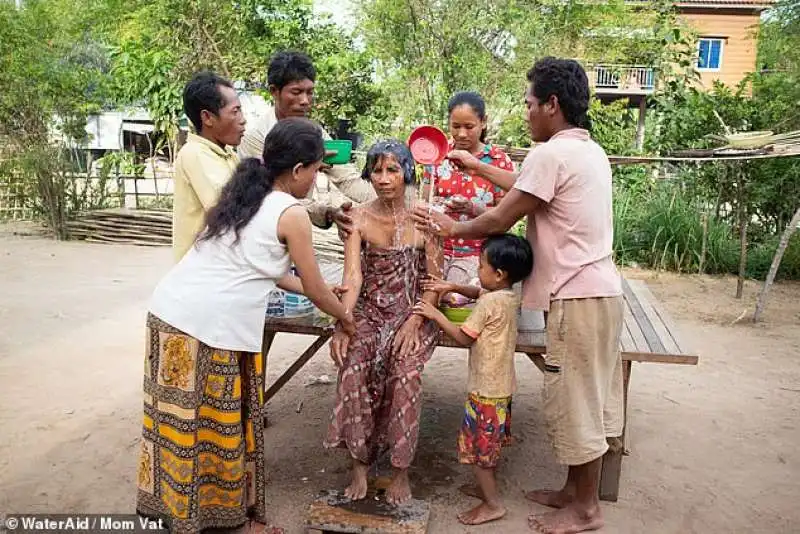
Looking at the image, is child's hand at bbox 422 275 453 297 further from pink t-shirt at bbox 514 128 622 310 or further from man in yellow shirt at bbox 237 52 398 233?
man in yellow shirt at bbox 237 52 398 233

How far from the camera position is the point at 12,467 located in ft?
10.4

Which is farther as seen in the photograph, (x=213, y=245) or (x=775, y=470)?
(x=775, y=470)

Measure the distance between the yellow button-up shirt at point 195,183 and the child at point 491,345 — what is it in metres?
0.99

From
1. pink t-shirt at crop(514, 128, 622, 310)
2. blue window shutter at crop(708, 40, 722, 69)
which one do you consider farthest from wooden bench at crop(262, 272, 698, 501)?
blue window shutter at crop(708, 40, 722, 69)

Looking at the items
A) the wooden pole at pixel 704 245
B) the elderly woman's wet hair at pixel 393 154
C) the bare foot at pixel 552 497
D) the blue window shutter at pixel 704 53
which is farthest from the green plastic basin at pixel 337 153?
the blue window shutter at pixel 704 53

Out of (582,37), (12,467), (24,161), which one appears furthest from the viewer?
(582,37)

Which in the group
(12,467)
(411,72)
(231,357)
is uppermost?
(411,72)

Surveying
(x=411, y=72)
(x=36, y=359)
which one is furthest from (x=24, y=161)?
(x=36, y=359)

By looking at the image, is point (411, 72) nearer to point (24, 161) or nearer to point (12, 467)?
point (24, 161)

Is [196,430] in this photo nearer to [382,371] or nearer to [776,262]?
[382,371]

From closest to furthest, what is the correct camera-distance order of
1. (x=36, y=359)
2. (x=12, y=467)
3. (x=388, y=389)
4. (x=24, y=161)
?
(x=388, y=389) → (x=12, y=467) → (x=36, y=359) → (x=24, y=161)

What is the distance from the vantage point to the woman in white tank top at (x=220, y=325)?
231 cm

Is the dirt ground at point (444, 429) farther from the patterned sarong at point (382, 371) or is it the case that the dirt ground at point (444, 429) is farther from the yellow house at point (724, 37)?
the yellow house at point (724, 37)

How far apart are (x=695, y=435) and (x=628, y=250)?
5081 millimetres
